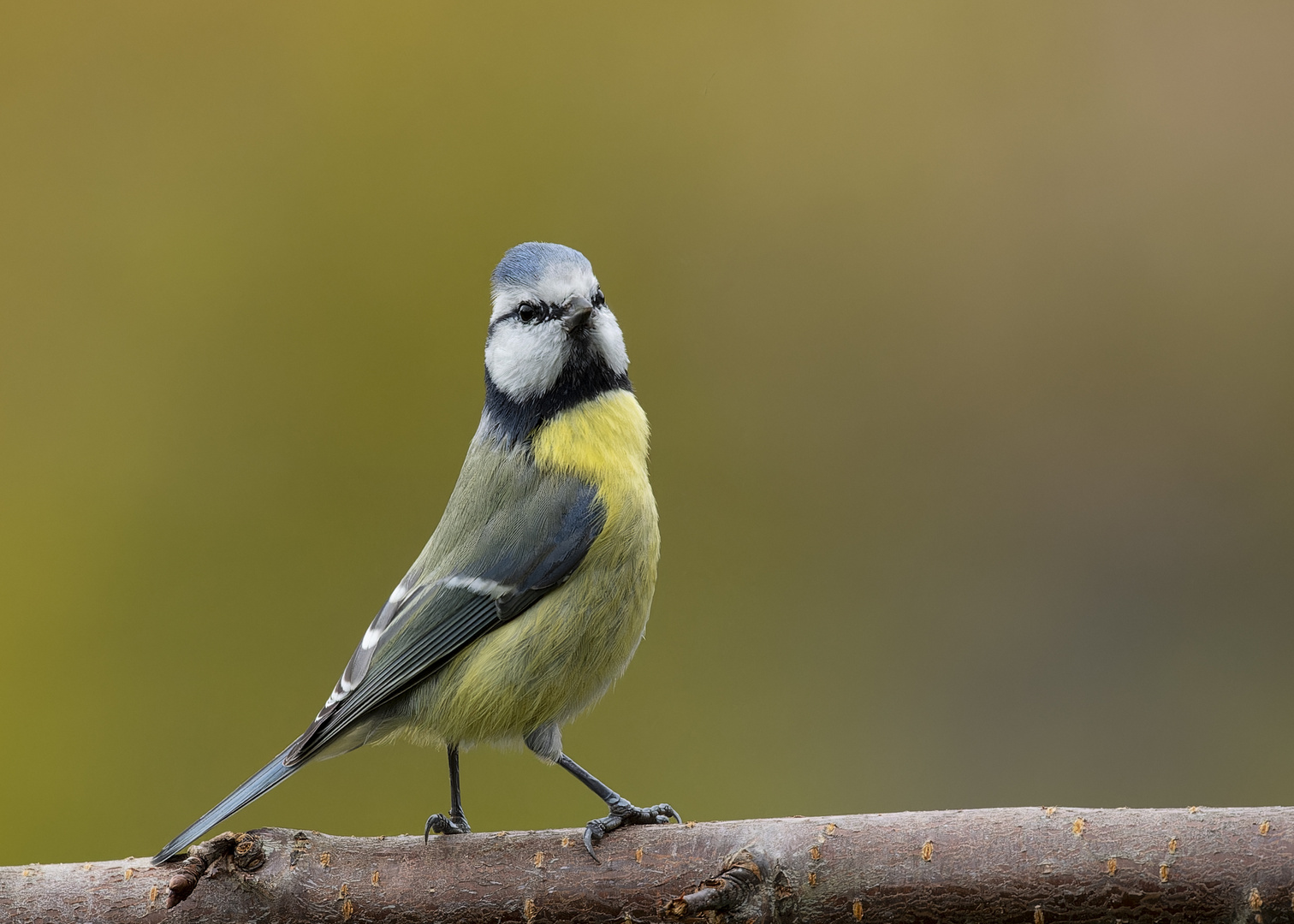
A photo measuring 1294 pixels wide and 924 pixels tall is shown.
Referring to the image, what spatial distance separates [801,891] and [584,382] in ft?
2.66

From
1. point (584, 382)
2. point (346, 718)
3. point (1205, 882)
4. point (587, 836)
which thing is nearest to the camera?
point (1205, 882)

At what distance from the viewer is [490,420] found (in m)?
1.73

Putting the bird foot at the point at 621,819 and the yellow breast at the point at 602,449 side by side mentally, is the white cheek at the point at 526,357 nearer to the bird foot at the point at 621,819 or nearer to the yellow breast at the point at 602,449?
the yellow breast at the point at 602,449

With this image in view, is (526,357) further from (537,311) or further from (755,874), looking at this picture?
(755,874)

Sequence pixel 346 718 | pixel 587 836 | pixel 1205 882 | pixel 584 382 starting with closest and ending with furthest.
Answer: pixel 1205 882
pixel 587 836
pixel 346 718
pixel 584 382

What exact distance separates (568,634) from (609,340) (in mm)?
470

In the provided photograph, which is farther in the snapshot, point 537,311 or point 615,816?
point 537,311

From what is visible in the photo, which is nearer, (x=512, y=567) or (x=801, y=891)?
(x=801, y=891)

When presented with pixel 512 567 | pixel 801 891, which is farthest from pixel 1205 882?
pixel 512 567

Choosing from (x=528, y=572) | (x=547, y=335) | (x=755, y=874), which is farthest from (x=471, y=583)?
(x=755, y=874)

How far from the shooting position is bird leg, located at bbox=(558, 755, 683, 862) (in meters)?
1.33

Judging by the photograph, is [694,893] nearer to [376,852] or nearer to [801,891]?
[801,891]

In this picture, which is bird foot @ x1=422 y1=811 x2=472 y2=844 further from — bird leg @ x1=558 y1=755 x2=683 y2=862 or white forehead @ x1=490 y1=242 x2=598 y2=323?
white forehead @ x1=490 y1=242 x2=598 y2=323

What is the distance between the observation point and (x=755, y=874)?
1.23 metres
